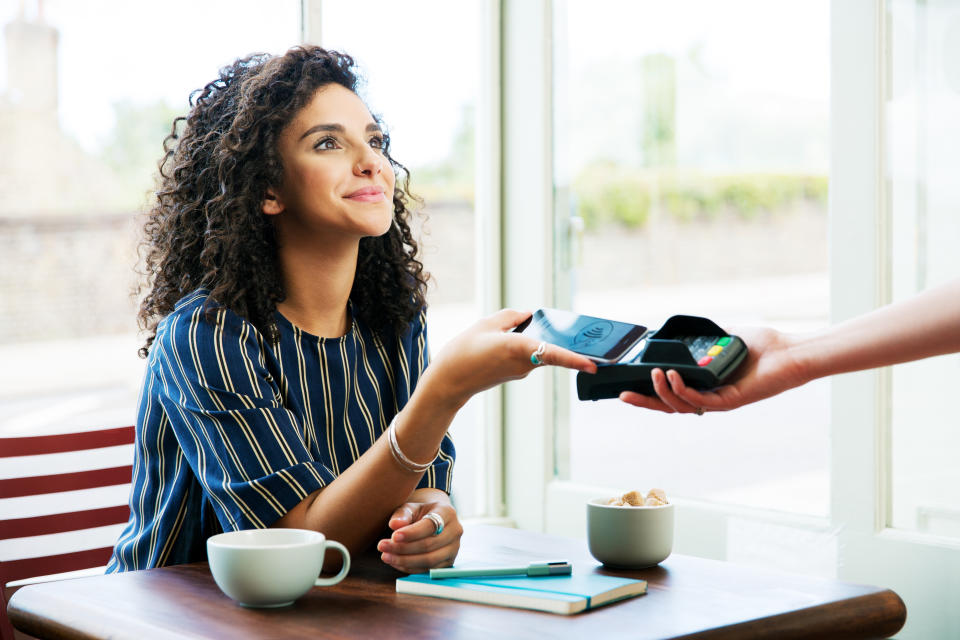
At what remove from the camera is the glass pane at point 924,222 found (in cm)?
214

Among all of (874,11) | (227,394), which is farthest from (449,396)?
(874,11)

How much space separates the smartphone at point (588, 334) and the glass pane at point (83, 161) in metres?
1.50

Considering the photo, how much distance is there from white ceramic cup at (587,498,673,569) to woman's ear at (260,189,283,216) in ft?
2.23

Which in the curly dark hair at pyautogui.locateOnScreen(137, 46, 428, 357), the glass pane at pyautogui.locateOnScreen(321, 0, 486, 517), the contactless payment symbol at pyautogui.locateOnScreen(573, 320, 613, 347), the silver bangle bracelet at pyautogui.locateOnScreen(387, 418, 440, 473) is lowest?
the silver bangle bracelet at pyautogui.locateOnScreen(387, 418, 440, 473)

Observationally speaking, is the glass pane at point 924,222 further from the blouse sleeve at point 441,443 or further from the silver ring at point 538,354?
the silver ring at point 538,354

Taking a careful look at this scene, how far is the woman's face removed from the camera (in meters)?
1.47

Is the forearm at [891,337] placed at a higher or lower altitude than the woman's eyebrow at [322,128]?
lower

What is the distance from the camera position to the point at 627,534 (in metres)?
1.16

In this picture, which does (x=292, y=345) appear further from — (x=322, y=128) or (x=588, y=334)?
(x=588, y=334)

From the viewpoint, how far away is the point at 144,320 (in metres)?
1.69

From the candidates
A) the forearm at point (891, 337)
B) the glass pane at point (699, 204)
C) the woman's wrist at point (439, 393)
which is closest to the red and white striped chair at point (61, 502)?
the woman's wrist at point (439, 393)

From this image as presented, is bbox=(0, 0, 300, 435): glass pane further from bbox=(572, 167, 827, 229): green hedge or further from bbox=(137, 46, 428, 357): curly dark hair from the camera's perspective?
bbox=(572, 167, 827, 229): green hedge

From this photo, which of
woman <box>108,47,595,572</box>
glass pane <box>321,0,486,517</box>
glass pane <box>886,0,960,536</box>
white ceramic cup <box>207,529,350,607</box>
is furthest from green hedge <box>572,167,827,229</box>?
white ceramic cup <box>207,529,350,607</box>

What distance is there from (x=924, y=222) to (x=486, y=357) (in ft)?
4.69
